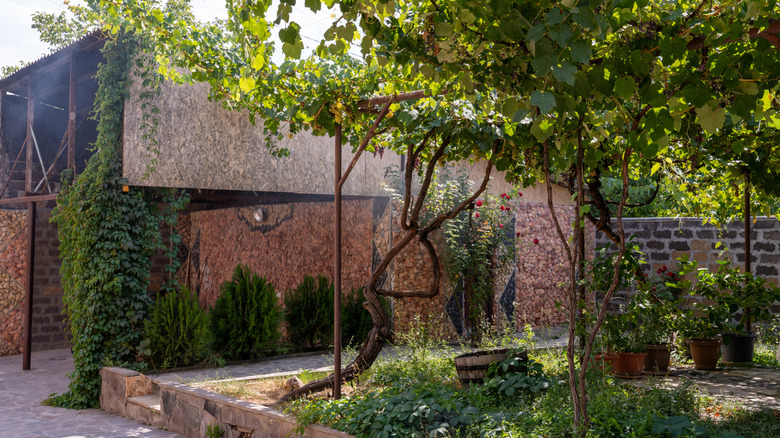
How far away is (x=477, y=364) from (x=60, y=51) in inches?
262

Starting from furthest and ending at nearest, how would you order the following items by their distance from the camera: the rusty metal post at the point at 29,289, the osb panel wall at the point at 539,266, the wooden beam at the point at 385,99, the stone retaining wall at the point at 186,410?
the osb panel wall at the point at 539,266
the rusty metal post at the point at 29,289
the stone retaining wall at the point at 186,410
the wooden beam at the point at 385,99

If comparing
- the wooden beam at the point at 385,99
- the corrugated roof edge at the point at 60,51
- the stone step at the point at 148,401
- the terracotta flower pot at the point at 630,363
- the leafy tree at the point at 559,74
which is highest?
the corrugated roof edge at the point at 60,51

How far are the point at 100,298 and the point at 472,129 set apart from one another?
4.91 m

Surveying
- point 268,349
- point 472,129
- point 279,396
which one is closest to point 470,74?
point 472,129

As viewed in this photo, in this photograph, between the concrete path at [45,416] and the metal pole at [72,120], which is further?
the metal pole at [72,120]

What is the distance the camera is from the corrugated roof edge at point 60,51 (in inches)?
301

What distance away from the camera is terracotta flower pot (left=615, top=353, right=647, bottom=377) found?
20.1 ft

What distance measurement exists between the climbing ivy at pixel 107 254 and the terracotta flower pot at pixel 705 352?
6311 millimetres

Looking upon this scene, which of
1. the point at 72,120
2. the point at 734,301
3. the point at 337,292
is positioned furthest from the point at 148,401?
the point at 734,301

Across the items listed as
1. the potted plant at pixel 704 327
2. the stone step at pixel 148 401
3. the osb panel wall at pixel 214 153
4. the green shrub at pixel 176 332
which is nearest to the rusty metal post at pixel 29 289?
the green shrub at pixel 176 332

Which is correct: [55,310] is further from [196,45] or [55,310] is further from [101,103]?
[196,45]

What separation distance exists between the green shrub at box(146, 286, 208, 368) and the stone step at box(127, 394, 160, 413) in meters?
0.75

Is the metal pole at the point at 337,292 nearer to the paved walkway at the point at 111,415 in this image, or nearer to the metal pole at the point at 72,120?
the paved walkway at the point at 111,415

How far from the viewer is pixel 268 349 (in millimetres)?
8703
